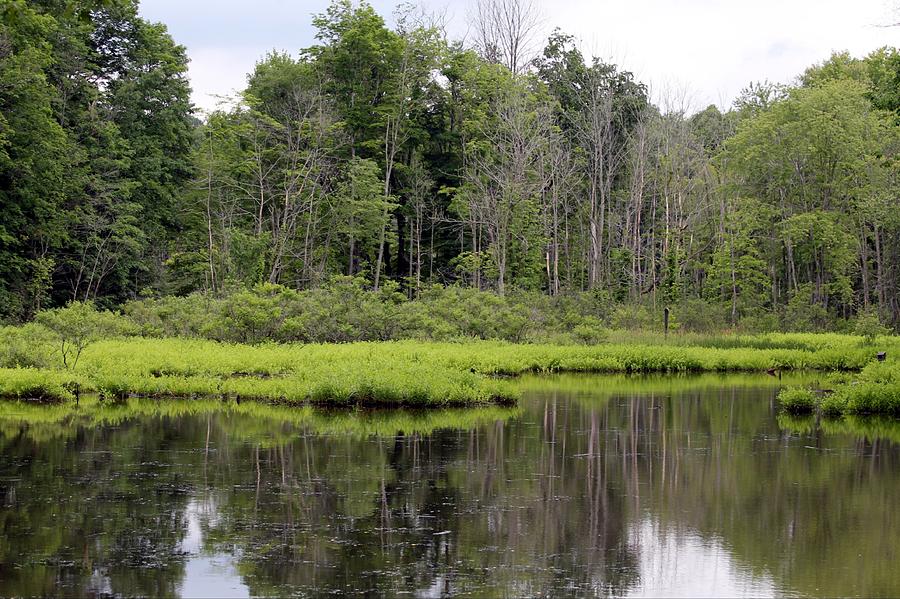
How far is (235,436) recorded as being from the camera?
15914 millimetres

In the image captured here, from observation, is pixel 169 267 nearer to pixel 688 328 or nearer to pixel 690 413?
pixel 688 328

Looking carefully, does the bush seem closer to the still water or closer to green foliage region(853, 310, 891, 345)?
the still water

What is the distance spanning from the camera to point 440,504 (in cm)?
1116

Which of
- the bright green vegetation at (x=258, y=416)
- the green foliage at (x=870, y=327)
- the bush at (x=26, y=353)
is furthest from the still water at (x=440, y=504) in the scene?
the green foliage at (x=870, y=327)

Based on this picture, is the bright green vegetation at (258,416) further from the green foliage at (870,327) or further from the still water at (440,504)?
the green foliage at (870,327)

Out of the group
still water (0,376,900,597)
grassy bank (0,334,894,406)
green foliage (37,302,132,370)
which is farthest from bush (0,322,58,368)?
still water (0,376,900,597)

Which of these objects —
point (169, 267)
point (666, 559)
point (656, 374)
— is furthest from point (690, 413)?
point (169, 267)

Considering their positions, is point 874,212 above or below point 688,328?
above

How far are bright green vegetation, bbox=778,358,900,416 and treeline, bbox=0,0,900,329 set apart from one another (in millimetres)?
21115

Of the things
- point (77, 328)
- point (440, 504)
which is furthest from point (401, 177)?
point (440, 504)

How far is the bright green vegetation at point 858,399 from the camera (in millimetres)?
19312

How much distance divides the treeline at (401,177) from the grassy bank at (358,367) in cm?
1135

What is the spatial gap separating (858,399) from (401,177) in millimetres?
35930

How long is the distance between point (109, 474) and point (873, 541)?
30.0 ft
